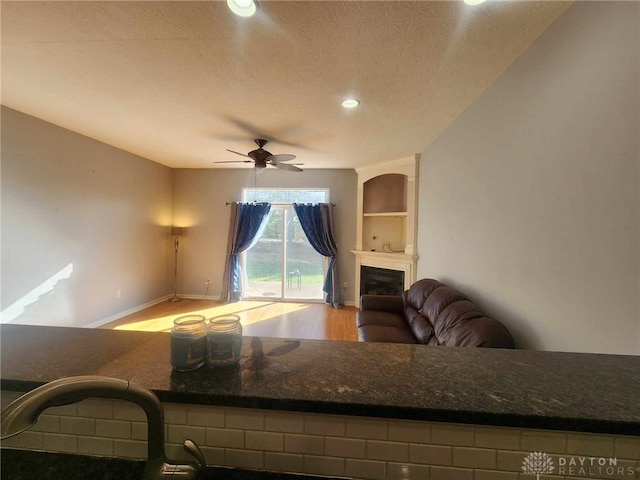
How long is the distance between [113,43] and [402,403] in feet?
7.89

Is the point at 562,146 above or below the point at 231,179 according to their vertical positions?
below

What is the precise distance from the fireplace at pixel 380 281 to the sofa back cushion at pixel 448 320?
981 millimetres

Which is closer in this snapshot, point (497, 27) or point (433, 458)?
point (433, 458)

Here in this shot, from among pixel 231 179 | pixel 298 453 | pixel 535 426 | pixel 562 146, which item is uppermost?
pixel 231 179

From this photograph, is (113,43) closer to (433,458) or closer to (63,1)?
→ (63,1)

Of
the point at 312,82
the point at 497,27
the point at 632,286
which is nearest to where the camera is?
the point at 632,286

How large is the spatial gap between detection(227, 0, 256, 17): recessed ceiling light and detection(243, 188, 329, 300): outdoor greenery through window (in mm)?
3536

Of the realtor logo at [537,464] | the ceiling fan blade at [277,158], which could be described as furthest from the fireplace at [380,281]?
the realtor logo at [537,464]

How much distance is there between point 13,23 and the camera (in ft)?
4.71

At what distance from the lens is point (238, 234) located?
16.0ft

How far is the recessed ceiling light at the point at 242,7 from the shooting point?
128 centimetres

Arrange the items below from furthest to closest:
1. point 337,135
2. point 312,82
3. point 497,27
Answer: point 337,135 → point 312,82 → point 497,27

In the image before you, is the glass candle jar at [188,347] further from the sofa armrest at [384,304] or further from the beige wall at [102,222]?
the beige wall at [102,222]

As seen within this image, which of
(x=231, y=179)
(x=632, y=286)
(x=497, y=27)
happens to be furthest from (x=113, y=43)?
(x=231, y=179)
